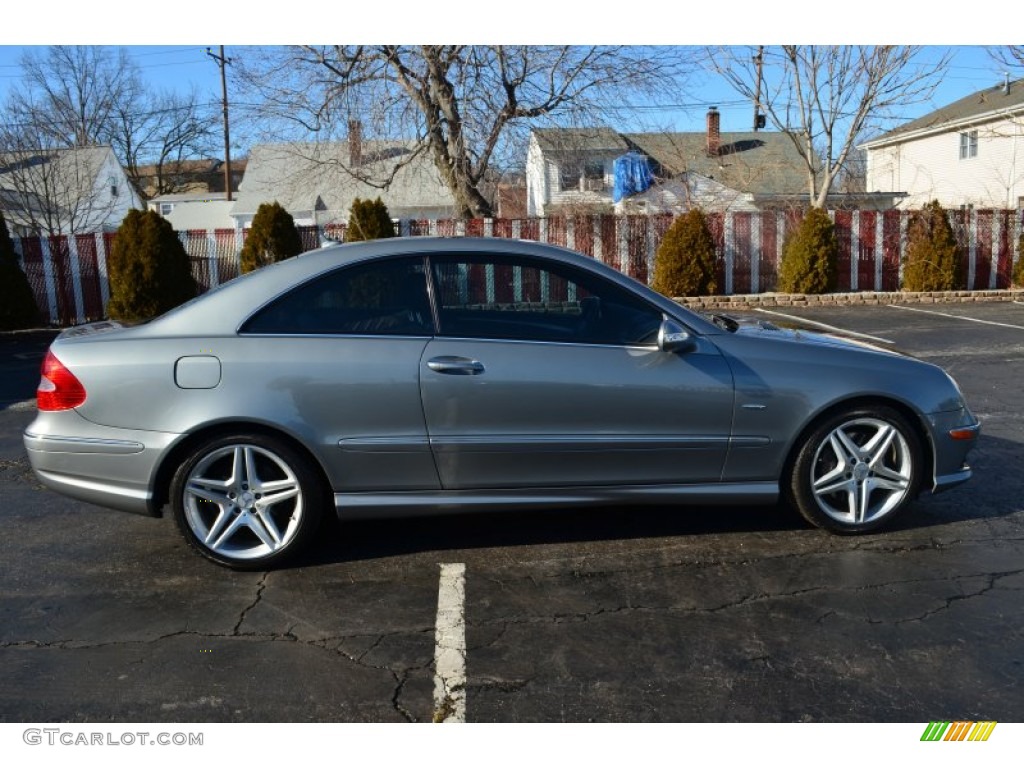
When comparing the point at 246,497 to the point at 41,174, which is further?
the point at 41,174

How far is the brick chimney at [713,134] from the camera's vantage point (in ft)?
122

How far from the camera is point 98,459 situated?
3.87 metres

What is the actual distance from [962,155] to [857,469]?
31.4 m

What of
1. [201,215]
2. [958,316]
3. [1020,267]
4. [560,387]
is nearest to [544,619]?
[560,387]

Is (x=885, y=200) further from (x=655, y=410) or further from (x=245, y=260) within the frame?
(x=655, y=410)

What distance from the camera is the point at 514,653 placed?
313 cm

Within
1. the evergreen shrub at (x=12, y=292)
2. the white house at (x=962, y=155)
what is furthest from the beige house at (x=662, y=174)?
the evergreen shrub at (x=12, y=292)

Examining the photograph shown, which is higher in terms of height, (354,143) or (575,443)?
(354,143)

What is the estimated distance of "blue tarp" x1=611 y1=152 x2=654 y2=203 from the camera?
24672 millimetres

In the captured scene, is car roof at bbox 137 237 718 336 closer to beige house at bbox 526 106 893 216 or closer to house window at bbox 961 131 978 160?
beige house at bbox 526 106 893 216

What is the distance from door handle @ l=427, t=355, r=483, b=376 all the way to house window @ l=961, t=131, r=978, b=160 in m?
30.7

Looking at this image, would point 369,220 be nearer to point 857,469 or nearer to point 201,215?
point 857,469

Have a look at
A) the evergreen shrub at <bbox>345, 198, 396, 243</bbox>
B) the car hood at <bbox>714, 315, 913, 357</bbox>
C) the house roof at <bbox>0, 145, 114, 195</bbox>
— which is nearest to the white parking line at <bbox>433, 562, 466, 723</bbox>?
the car hood at <bbox>714, 315, 913, 357</bbox>
